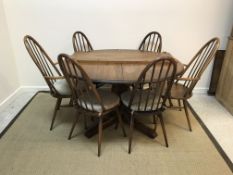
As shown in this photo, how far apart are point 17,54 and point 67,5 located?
3.41ft

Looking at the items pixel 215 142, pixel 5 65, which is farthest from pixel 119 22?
pixel 215 142

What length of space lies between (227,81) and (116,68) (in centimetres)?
166

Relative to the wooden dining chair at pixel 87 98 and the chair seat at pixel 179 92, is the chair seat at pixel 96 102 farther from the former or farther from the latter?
the chair seat at pixel 179 92

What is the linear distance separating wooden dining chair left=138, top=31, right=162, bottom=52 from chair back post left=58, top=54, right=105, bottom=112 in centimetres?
Answer: 136

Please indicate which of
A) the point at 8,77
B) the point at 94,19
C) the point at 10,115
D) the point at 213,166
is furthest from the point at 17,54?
the point at 213,166

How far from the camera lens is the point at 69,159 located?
191cm

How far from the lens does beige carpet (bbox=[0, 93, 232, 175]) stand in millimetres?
1799

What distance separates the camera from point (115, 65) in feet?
7.14

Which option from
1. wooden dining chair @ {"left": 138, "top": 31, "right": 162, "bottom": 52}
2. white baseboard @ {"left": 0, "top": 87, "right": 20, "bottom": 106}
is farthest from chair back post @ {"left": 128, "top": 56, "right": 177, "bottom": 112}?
white baseboard @ {"left": 0, "top": 87, "right": 20, "bottom": 106}

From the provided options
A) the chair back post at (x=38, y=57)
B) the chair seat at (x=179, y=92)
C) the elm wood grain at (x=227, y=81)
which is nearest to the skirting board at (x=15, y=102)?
the elm wood grain at (x=227, y=81)

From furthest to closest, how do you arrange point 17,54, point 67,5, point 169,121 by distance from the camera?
1. point 17,54
2. point 67,5
3. point 169,121

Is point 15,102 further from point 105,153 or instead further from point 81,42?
point 105,153

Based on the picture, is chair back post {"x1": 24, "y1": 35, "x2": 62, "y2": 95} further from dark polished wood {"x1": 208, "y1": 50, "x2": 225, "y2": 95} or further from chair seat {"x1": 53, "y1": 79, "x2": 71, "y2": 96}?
dark polished wood {"x1": 208, "y1": 50, "x2": 225, "y2": 95}

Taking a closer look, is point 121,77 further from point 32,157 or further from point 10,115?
point 10,115
